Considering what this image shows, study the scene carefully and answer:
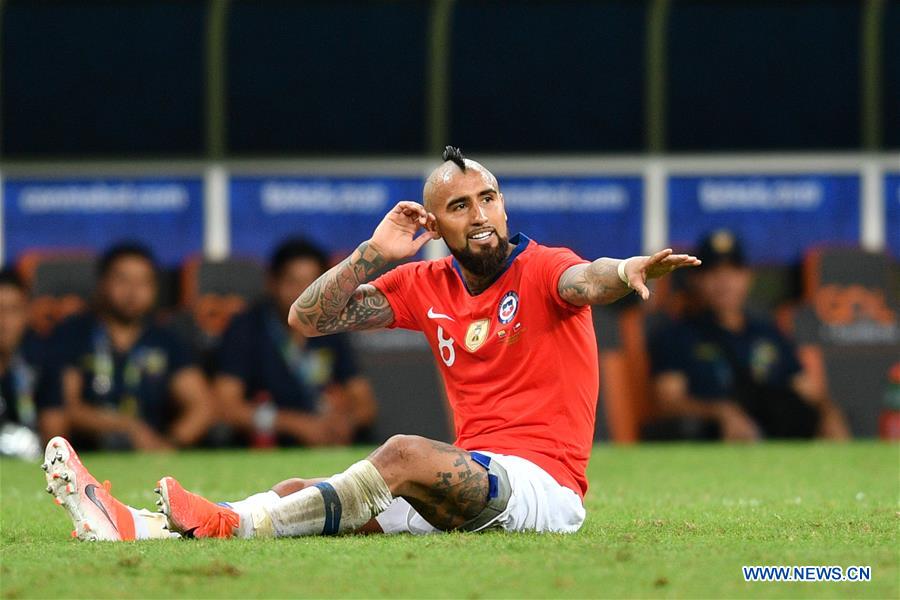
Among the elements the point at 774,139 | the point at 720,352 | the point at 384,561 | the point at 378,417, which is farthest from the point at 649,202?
the point at 384,561

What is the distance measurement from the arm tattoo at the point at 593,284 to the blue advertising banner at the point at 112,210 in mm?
11335

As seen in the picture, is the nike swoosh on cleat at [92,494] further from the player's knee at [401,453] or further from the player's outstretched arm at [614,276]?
the player's outstretched arm at [614,276]

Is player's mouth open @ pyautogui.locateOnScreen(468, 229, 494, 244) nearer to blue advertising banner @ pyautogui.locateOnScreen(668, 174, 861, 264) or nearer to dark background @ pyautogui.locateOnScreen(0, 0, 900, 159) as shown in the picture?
dark background @ pyautogui.locateOnScreen(0, 0, 900, 159)

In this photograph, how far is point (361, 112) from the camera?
1805cm

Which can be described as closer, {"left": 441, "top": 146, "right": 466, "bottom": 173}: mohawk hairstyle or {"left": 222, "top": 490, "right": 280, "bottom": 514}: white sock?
Result: {"left": 222, "top": 490, "right": 280, "bottom": 514}: white sock

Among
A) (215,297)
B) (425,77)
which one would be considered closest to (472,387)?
(215,297)

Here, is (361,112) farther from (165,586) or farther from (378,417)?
(165,586)

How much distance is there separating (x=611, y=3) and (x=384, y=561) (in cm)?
1180

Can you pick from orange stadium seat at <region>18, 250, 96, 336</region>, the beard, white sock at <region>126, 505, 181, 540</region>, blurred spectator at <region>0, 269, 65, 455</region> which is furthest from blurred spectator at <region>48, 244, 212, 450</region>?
the beard

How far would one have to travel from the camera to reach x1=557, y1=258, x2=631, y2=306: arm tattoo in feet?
23.3

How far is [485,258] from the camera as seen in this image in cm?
766

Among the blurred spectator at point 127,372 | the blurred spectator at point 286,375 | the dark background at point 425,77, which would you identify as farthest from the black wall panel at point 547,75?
the blurred spectator at point 127,372

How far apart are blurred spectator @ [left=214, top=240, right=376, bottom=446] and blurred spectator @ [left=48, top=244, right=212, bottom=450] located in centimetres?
36

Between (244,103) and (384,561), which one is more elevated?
(244,103)
